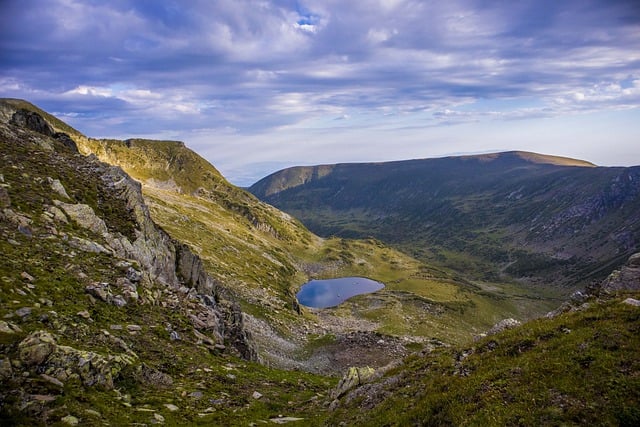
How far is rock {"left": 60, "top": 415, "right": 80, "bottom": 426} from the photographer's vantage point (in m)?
15.3

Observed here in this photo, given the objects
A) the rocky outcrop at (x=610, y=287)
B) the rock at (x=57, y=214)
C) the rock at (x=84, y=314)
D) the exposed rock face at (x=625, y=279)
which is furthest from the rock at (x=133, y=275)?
the exposed rock face at (x=625, y=279)

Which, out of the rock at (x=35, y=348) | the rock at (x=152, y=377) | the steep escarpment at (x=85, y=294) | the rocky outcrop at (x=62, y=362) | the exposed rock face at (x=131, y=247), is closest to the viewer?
the rock at (x=35, y=348)

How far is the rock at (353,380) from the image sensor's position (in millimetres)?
25844

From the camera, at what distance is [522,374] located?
16.8m

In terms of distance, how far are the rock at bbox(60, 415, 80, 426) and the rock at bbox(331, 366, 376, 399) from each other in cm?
1559

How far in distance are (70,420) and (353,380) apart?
16.7 m

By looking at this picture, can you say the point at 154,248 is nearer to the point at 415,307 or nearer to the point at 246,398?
the point at 246,398

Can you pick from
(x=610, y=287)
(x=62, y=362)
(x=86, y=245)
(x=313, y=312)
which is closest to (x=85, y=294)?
(x=86, y=245)

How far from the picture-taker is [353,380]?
26062 millimetres

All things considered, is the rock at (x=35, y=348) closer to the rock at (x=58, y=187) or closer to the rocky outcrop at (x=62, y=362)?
the rocky outcrop at (x=62, y=362)

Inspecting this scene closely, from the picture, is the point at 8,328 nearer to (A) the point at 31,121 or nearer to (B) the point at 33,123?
(B) the point at 33,123

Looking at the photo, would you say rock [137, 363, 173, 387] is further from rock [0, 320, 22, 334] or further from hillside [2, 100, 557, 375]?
hillside [2, 100, 557, 375]

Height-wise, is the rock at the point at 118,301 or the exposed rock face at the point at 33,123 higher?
the exposed rock face at the point at 33,123

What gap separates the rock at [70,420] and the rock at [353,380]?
1559 cm
